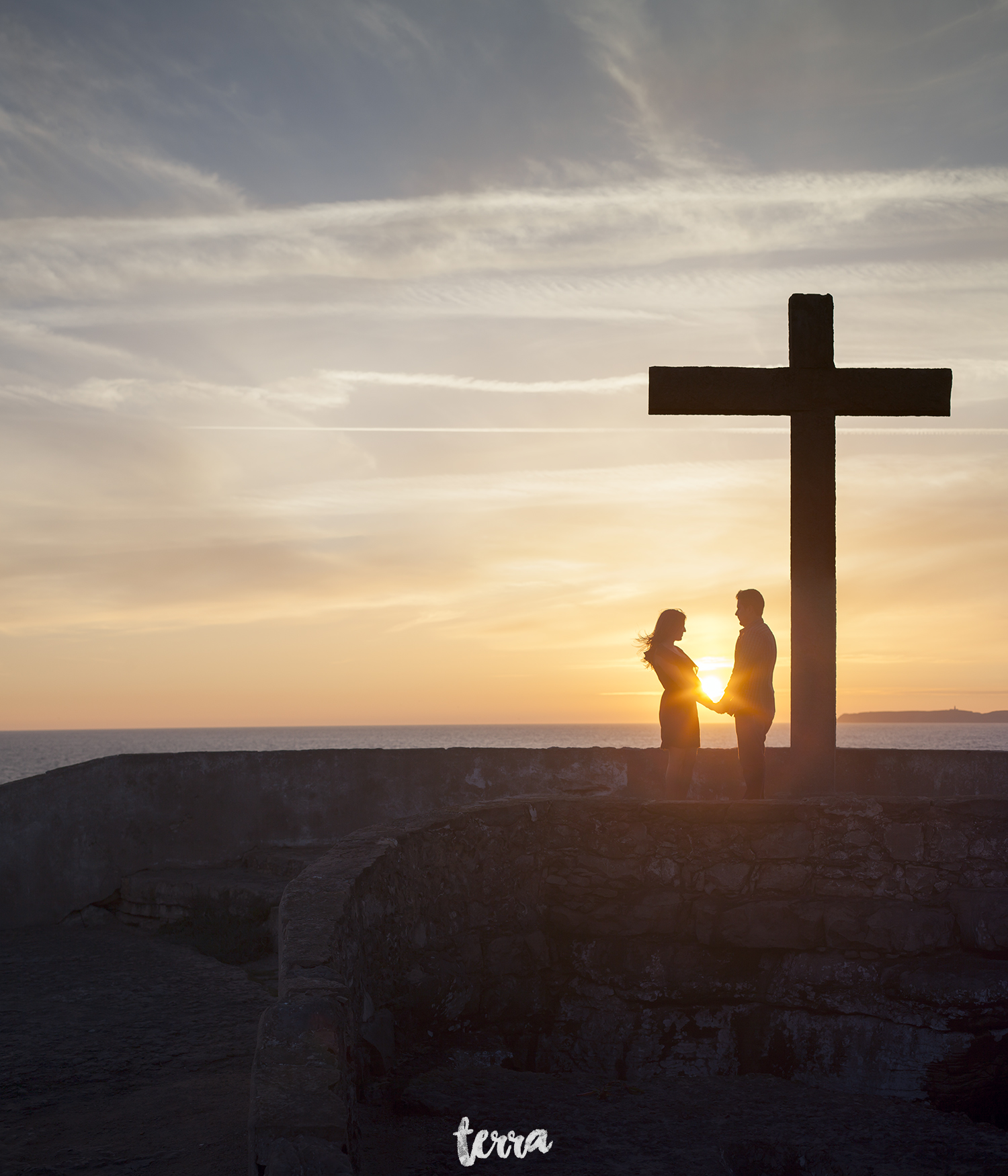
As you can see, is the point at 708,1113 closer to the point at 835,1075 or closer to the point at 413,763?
the point at 835,1075

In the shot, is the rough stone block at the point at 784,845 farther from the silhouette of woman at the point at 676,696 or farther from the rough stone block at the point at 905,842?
the silhouette of woman at the point at 676,696

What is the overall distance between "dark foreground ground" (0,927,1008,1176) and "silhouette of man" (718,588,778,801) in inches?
74.7

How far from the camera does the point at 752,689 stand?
594 cm

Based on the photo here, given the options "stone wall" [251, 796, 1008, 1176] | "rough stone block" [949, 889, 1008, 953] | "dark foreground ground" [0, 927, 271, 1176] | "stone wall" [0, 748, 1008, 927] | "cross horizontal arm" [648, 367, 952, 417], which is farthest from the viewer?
"stone wall" [0, 748, 1008, 927]

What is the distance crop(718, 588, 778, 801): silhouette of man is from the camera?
19.4 ft

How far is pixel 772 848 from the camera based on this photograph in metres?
5.02

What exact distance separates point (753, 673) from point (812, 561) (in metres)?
0.73

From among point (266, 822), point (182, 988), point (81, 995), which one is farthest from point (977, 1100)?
point (266, 822)

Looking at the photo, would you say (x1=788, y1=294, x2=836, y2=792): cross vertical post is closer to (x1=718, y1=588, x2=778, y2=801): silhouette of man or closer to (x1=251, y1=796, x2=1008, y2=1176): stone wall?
(x1=718, y1=588, x2=778, y2=801): silhouette of man

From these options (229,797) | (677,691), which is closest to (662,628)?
(677,691)

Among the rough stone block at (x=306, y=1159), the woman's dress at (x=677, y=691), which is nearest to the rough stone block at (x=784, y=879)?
the woman's dress at (x=677, y=691)

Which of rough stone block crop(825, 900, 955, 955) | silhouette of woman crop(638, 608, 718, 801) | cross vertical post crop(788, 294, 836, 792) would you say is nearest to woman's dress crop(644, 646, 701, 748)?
silhouette of woman crop(638, 608, 718, 801)

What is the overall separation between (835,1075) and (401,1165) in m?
2.25

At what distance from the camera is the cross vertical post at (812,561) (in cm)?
596
